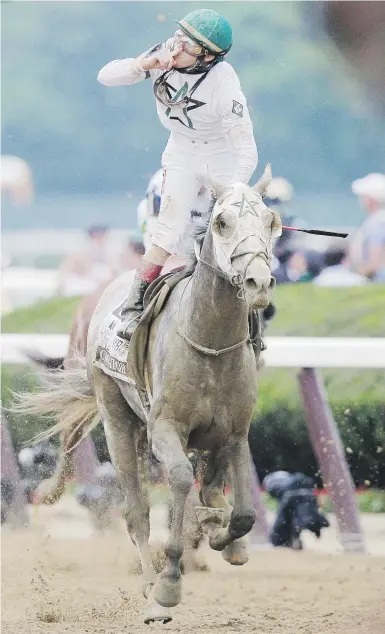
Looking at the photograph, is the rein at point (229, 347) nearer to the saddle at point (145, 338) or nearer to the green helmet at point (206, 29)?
the saddle at point (145, 338)

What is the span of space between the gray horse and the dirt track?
1.03 m

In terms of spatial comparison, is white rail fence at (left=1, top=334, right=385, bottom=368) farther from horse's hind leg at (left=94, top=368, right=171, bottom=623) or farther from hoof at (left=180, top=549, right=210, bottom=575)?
horse's hind leg at (left=94, top=368, right=171, bottom=623)

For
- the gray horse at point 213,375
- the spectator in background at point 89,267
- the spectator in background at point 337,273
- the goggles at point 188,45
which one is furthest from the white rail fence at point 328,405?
the goggles at point 188,45

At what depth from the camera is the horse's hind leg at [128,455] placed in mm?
5176

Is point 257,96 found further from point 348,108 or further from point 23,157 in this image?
point 23,157

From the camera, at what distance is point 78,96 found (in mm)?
7789

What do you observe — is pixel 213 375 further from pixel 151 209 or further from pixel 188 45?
pixel 151 209

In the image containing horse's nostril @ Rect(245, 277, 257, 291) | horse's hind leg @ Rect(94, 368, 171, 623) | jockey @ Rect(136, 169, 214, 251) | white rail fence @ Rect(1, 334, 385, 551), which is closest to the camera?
horse's nostril @ Rect(245, 277, 257, 291)

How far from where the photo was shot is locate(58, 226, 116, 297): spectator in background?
746 centimetres

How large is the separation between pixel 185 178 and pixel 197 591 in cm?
250

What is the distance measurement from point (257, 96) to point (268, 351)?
5.60 ft

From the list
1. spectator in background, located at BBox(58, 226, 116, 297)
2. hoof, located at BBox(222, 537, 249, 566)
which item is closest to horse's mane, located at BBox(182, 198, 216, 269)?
hoof, located at BBox(222, 537, 249, 566)

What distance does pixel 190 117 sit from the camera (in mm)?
4828

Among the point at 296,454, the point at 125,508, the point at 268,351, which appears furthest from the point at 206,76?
the point at 296,454
